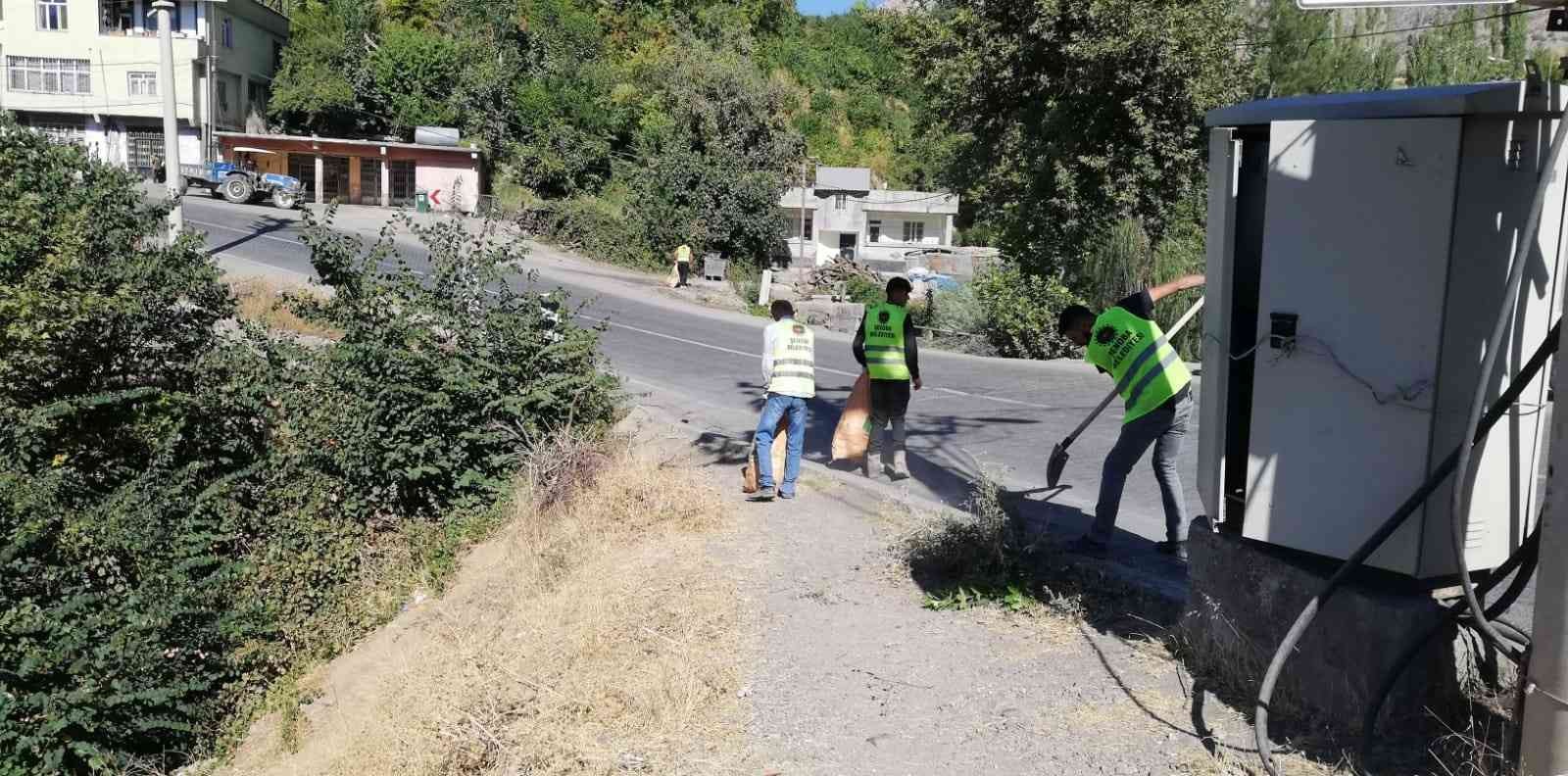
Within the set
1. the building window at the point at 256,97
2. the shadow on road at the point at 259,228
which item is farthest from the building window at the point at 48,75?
the shadow on road at the point at 259,228

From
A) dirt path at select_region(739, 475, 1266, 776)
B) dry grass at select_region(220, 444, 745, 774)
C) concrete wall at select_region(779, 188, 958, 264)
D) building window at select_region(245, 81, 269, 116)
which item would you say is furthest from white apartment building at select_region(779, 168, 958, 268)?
dirt path at select_region(739, 475, 1266, 776)

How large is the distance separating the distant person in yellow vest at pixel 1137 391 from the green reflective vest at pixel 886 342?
2.27 metres

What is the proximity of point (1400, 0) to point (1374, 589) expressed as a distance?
6.40 ft

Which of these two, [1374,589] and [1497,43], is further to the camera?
[1497,43]

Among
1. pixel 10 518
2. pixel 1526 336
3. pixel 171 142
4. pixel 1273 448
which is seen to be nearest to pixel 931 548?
pixel 1273 448

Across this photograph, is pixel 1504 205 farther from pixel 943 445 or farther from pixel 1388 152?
pixel 943 445

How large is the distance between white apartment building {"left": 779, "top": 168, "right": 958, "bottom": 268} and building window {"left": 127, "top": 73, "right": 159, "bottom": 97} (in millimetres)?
25020

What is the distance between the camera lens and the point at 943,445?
438 inches

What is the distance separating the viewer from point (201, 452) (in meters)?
11.7

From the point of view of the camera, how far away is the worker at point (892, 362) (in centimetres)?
910

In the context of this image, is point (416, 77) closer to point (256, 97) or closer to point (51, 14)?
point (256, 97)

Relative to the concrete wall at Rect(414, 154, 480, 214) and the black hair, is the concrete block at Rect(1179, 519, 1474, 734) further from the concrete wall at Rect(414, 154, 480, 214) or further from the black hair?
the concrete wall at Rect(414, 154, 480, 214)

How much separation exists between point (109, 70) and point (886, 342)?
49.7m

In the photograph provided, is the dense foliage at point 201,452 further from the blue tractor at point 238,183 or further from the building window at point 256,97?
the building window at point 256,97
